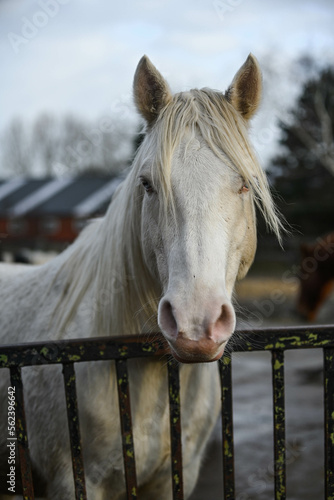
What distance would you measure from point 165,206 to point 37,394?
1179 mm

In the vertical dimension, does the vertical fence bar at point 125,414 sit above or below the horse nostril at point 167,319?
below

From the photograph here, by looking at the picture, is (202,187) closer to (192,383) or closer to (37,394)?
(192,383)

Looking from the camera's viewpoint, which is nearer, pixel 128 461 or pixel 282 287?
pixel 128 461

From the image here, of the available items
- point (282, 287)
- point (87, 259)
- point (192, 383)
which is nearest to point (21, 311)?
point (87, 259)

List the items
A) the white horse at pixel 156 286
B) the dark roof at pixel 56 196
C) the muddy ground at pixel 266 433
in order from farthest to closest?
1. the dark roof at pixel 56 196
2. the muddy ground at pixel 266 433
3. the white horse at pixel 156 286

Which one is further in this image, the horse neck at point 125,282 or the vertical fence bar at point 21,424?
the horse neck at point 125,282

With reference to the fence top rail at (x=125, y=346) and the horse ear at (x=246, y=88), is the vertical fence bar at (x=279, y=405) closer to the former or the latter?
the fence top rail at (x=125, y=346)

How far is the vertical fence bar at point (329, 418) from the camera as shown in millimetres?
1784

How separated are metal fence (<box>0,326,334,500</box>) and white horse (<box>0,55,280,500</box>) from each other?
230 mm

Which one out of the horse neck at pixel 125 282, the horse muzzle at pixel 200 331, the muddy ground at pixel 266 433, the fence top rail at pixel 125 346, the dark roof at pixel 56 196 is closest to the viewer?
the horse muzzle at pixel 200 331

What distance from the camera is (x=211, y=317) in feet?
4.48

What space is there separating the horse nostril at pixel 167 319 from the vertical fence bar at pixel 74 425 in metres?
0.51

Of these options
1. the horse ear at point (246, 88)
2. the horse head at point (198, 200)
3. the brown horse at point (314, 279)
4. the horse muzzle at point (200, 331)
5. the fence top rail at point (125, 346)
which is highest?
the horse ear at point (246, 88)

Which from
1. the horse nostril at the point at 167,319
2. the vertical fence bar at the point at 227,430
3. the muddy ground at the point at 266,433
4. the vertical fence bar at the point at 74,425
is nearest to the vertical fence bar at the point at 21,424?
the vertical fence bar at the point at 74,425
